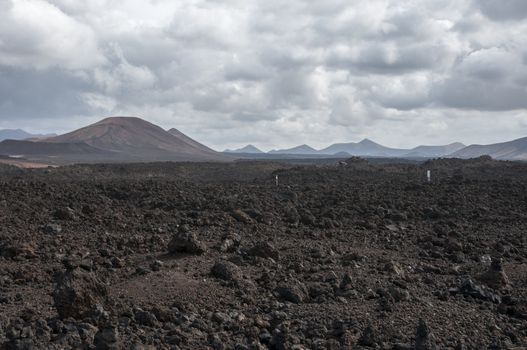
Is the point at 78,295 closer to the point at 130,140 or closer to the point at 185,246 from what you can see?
the point at 185,246

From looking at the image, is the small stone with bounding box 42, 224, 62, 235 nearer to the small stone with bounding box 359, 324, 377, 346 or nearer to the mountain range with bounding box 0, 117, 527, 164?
the small stone with bounding box 359, 324, 377, 346

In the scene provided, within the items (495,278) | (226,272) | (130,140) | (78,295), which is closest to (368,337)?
(226,272)

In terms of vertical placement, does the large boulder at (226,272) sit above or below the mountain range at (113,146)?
below

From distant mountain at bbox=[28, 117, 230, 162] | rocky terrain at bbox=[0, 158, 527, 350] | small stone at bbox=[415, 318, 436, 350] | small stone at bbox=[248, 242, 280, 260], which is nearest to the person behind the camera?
small stone at bbox=[415, 318, 436, 350]

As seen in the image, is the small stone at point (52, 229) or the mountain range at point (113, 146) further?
the mountain range at point (113, 146)

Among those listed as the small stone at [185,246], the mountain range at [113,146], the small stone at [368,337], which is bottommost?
the small stone at [368,337]

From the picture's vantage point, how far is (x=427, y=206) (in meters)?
16.2

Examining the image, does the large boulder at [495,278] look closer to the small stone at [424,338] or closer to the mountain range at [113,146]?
the small stone at [424,338]

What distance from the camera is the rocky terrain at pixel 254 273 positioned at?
6.05 meters

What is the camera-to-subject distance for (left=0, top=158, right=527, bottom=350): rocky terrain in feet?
19.8

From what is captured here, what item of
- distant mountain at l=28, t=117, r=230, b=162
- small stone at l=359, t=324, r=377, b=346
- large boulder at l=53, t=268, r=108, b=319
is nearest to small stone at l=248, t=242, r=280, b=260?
large boulder at l=53, t=268, r=108, b=319

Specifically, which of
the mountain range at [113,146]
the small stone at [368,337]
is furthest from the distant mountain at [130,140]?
the small stone at [368,337]

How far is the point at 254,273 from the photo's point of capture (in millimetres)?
8359

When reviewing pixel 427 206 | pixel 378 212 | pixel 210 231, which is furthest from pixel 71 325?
pixel 427 206
